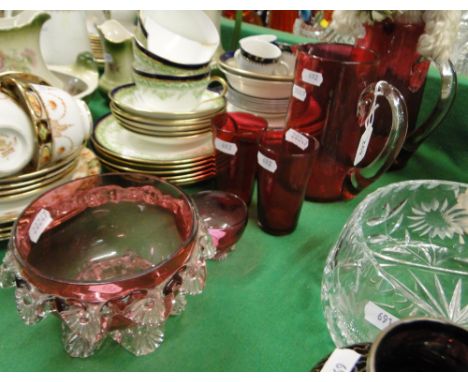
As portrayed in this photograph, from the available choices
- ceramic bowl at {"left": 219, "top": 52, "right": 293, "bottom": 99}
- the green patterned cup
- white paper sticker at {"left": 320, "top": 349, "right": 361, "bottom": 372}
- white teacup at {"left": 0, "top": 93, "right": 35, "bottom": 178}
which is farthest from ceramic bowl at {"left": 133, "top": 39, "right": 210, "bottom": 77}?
white paper sticker at {"left": 320, "top": 349, "right": 361, "bottom": 372}

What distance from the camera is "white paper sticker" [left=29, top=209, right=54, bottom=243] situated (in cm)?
41

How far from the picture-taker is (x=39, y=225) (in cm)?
42

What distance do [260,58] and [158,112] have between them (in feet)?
0.82

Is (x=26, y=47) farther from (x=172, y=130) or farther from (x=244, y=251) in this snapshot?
(x=244, y=251)

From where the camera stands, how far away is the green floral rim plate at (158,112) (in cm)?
62

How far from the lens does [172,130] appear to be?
2.06ft

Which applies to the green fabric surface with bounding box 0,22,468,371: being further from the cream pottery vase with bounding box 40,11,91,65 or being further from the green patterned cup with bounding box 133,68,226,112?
the cream pottery vase with bounding box 40,11,91,65

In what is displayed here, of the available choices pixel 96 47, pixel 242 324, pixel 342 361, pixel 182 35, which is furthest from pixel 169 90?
pixel 96 47

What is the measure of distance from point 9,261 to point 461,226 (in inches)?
21.1

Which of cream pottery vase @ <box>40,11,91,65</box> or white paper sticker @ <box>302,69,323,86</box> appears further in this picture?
cream pottery vase @ <box>40,11,91,65</box>

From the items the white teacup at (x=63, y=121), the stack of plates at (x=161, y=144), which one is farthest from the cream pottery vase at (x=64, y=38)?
the white teacup at (x=63, y=121)

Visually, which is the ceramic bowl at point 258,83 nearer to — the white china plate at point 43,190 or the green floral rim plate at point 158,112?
the green floral rim plate at point 158,112

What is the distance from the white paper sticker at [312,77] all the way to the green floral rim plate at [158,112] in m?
0.15

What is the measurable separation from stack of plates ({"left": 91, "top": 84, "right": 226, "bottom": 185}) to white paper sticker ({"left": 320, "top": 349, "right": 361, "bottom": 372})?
17.2 inches
